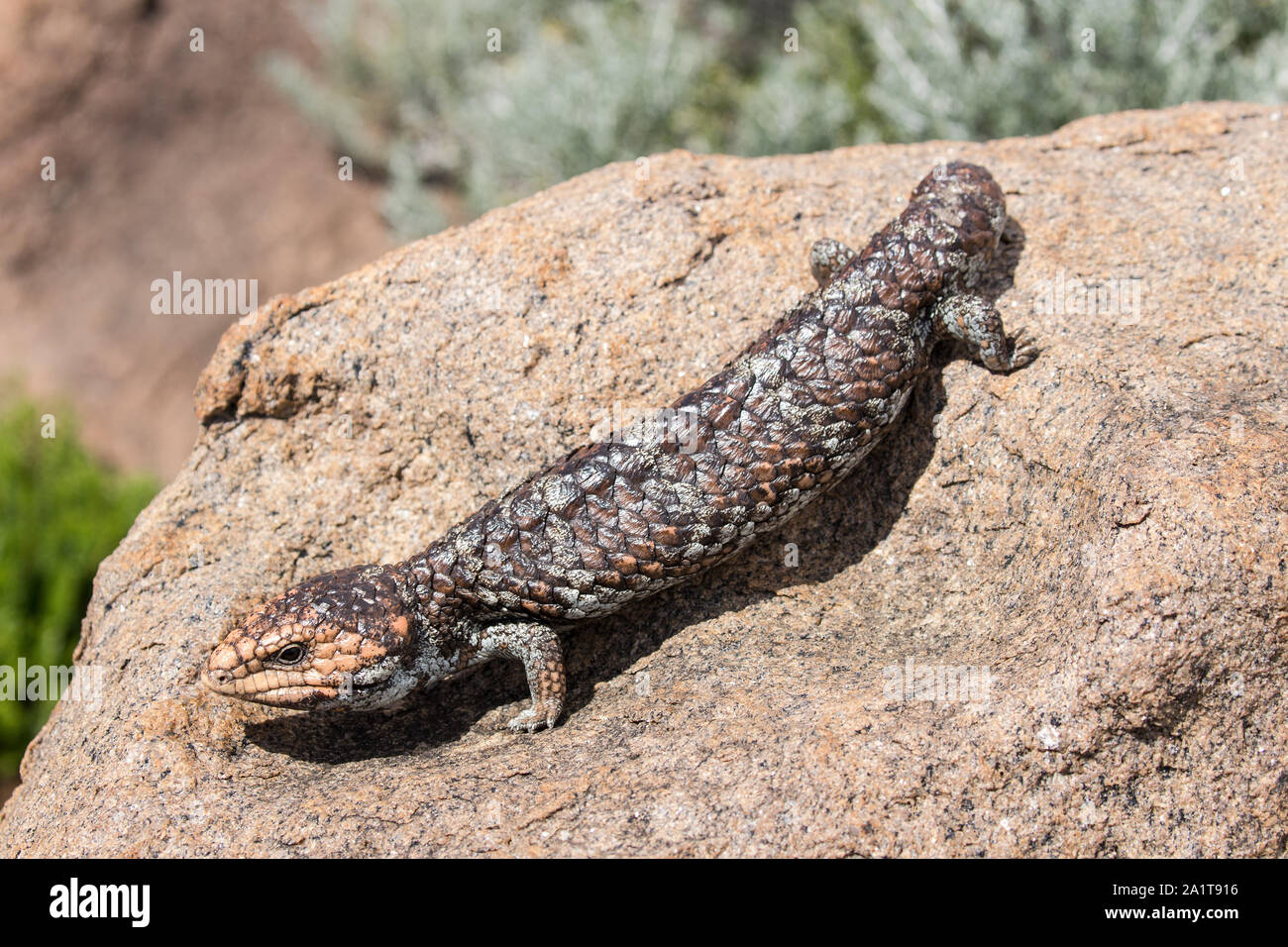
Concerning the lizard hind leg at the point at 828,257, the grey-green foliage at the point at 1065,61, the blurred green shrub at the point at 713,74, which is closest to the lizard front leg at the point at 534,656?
the lizard hind leg at the point at 828,257

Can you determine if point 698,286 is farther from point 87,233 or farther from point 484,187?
point 87,233

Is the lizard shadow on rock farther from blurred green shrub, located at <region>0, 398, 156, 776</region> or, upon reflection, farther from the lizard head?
blurred green shrub, located at <region>0, 398, 156, 776</region>

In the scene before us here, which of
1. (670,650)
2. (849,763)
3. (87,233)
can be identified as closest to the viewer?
(849,763)

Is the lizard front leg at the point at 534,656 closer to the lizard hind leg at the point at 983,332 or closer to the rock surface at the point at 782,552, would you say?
the rock surface at the point at 782,552

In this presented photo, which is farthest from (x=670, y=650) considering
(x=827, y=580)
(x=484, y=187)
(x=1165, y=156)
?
(x=484, y=187)

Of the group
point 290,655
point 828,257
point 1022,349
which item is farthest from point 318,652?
point 1022,349

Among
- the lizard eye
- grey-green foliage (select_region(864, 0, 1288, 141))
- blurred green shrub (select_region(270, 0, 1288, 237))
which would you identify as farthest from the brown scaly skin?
blurred green shrub (select_region(270, 0, 1288, 237))
